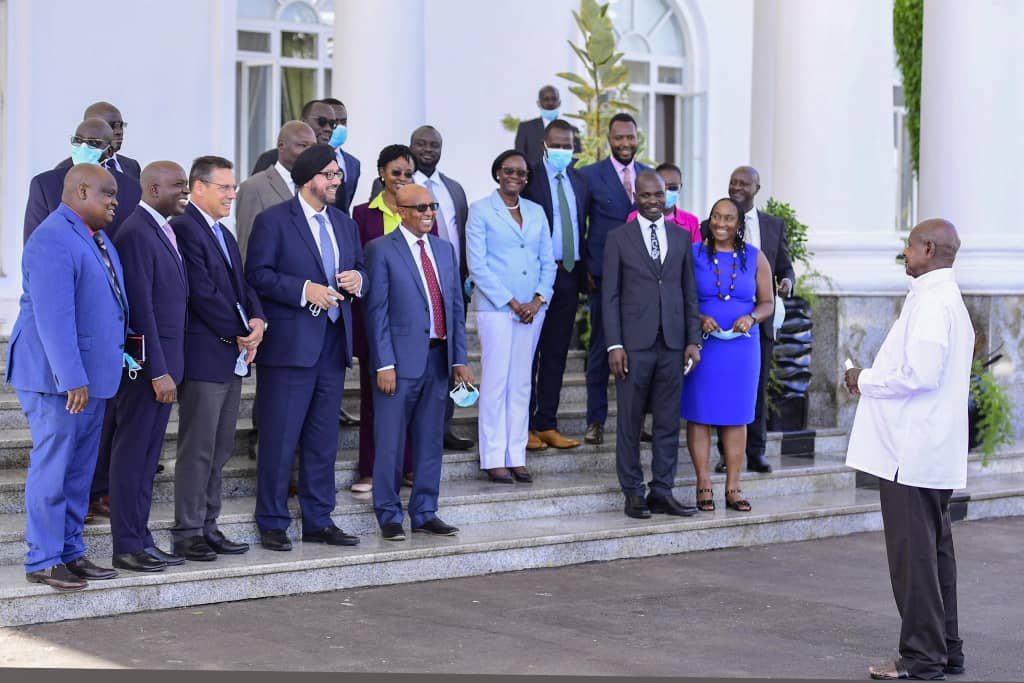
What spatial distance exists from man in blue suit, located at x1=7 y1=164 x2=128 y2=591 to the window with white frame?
6.61m

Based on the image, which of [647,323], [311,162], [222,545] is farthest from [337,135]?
[222,545]

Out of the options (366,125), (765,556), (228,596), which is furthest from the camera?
(366,125)

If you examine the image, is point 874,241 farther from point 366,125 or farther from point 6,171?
point 6,171

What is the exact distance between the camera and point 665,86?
1736cm

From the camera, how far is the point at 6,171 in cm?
1218

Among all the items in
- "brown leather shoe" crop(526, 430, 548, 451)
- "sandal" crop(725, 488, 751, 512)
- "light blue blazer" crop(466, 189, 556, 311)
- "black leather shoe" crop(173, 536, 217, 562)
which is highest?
"light blue blazer" crop(466, 189, 556, 311)

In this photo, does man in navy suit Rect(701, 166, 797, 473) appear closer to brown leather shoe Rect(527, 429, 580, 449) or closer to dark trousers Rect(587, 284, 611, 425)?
dark trousers Rect(587, 284, 611, 425)

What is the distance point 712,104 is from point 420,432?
30.6 ft

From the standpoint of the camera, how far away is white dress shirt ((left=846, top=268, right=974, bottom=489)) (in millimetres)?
6625

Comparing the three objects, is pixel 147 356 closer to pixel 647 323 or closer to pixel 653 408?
pixel 647 323

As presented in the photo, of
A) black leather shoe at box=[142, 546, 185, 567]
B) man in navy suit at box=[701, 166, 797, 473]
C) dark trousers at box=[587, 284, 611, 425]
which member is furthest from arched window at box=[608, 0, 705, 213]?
black leather shoe at box=[142, 546, 185, 567]

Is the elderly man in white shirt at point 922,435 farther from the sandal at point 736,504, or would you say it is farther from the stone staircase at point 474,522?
the sandal at point 736,504

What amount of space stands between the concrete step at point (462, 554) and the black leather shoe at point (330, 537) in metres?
0.07

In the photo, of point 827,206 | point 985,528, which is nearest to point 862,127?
point 827,206
